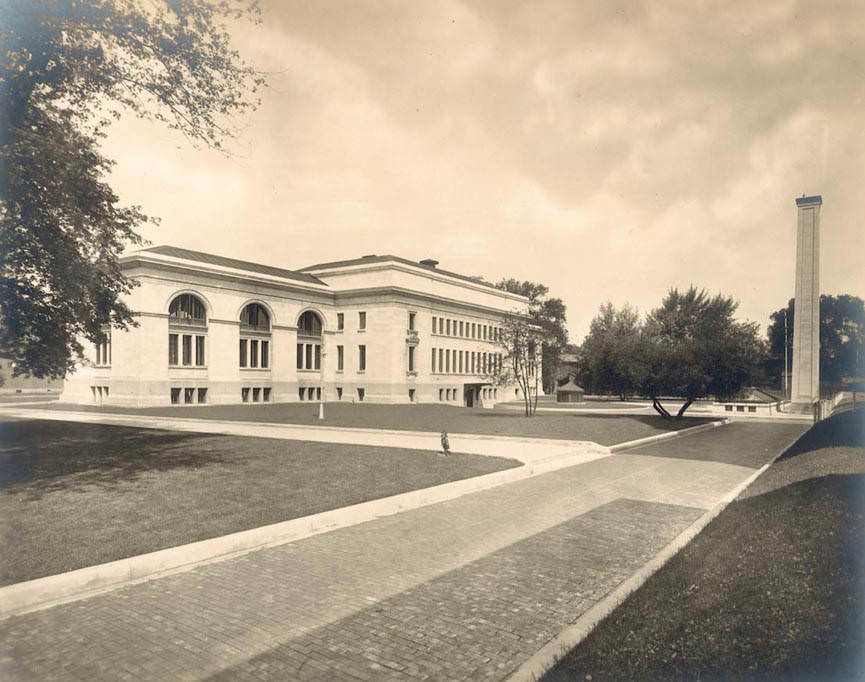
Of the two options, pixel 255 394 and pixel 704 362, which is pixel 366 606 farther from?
pixel 255 394

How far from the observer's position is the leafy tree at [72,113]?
1080 cm

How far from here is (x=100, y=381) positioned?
40938 mm

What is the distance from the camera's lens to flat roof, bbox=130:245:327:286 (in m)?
42.4

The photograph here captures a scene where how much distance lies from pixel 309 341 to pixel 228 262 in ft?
34.5

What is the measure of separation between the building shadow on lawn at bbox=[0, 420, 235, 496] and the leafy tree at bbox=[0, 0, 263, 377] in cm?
322

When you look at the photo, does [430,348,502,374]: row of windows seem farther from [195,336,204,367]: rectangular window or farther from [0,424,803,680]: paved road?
[0,424,803,680]: paved road

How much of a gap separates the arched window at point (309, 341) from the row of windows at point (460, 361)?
37.2 ft

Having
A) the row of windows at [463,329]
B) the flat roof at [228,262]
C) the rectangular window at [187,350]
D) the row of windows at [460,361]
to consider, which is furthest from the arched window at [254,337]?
the row of windows at [463,329]

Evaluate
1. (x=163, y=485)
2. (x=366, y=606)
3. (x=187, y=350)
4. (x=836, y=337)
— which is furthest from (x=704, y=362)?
(x=836, y=337)

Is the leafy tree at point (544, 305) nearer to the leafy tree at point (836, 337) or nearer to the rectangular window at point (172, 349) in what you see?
the leafy tree at point (836, 337)

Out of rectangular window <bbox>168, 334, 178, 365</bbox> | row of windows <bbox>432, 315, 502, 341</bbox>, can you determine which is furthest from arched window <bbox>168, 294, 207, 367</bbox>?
row of windows <bbox>432, 315, 502, 341</bbox>

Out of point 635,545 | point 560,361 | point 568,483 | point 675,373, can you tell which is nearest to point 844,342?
point 560,361

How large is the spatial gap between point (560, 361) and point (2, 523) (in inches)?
3168

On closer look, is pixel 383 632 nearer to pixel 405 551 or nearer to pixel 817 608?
pixel 405 551
